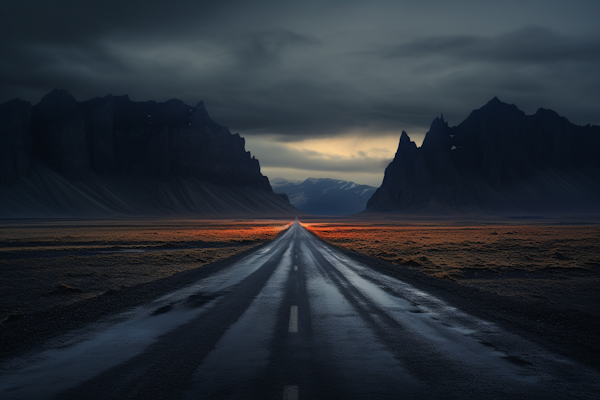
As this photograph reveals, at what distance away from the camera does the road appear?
536 cm

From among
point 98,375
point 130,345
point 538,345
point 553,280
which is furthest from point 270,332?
point 553,280

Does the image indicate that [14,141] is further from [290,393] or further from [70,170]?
[290,393]

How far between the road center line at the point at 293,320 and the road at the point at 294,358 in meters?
0.04

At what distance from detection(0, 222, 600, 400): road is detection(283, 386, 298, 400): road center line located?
0.05ft

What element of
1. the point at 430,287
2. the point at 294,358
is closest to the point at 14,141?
the point at 430,287

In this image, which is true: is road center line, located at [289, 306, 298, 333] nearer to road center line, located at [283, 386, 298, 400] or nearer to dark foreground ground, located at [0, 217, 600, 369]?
road center line, located at [283, 386, 298, 400]

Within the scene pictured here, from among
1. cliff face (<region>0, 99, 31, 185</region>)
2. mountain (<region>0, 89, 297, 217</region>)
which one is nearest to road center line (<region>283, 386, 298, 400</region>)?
mountain (<region>0, 89, 297, 217</region>)

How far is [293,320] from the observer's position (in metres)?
9.38

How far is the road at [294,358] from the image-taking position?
5.36m

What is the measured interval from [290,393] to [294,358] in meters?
1.43

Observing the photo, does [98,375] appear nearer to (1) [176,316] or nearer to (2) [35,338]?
(2) [35,338]

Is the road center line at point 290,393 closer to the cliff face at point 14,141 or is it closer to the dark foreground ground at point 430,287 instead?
the dark foreground ground at point 430,287

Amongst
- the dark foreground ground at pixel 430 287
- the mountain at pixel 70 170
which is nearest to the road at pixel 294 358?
the dark foreground ground at pixel 430 287

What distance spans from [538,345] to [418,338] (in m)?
2.19
